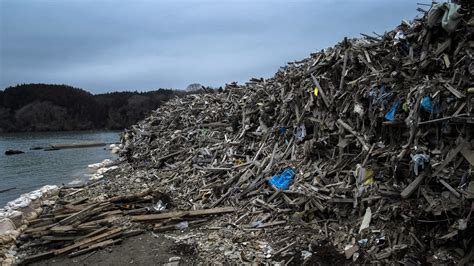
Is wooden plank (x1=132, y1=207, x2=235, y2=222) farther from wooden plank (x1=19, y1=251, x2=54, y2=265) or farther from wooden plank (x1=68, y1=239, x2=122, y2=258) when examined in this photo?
→ wooden plank (x1=19, y1=251, x2=54, y2=265)

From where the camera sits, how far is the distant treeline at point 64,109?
68.9 metres

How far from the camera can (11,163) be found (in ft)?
80.1

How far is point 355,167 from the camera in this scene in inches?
261

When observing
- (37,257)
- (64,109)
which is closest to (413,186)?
(37,257)

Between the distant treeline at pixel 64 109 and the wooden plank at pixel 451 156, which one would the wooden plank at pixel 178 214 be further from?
the distant treeline at pixel 64 109

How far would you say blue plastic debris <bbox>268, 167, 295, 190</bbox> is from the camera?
7.45 meters

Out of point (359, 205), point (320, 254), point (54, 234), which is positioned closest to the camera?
point (320, 254)

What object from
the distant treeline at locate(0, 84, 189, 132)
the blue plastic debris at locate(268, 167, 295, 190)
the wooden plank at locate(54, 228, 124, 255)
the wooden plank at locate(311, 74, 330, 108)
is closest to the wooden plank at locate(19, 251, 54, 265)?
the wooden plank at locate(54, 228, 124, 255)

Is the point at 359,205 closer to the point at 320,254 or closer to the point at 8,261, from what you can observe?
the point at 320,254

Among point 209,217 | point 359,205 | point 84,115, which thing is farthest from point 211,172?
point 84,115

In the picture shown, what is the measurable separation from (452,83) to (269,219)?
3967 millimetres

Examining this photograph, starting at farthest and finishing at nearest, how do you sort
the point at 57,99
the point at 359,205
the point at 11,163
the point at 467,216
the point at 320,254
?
the point at 57,99
the point at 11,163
the point at 359,205
the point at 320,254
the point at 467,216

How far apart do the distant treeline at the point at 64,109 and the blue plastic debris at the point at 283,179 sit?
5858 cm

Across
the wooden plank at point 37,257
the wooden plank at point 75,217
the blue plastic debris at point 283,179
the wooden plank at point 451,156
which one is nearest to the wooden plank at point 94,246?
the wooden plank at point 37,257
